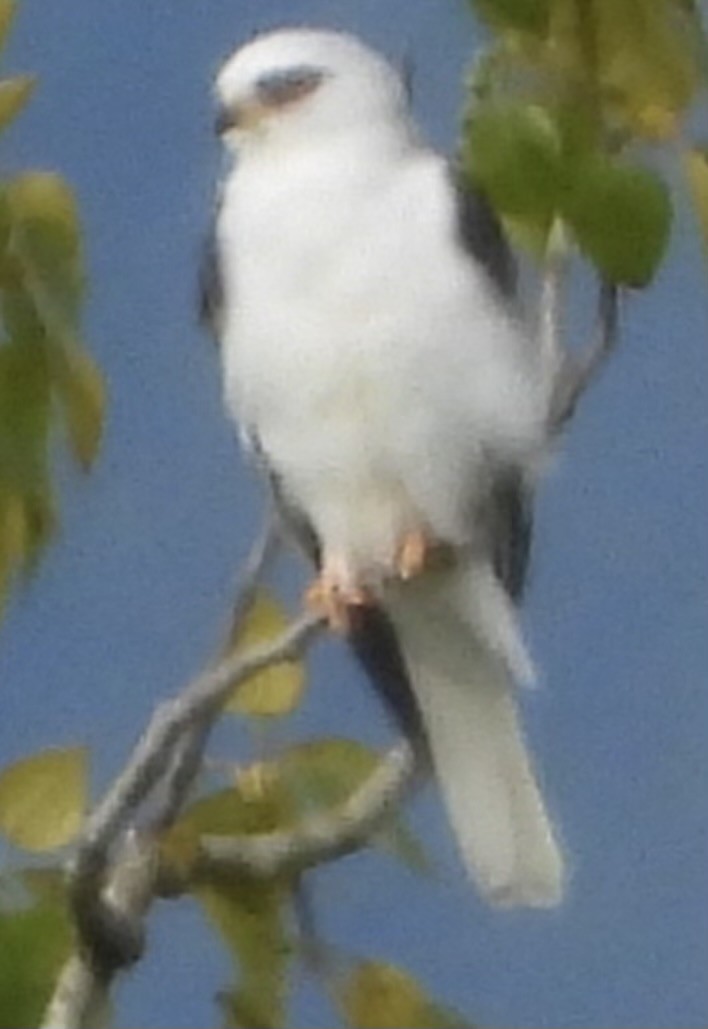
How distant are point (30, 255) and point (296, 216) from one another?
0.20 m

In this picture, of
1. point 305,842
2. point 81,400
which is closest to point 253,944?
point 305,842

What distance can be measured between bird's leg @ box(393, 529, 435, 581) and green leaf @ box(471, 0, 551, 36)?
1.02 feet

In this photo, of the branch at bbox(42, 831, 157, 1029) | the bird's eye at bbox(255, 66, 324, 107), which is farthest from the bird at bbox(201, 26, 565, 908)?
the branch at bbox(42, 831, 157, 1029)

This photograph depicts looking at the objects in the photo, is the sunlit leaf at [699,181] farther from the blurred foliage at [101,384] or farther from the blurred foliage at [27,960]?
the blurred foliage at [27,960]

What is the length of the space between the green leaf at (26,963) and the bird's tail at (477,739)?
0.32 meters

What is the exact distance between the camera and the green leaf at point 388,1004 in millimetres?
666

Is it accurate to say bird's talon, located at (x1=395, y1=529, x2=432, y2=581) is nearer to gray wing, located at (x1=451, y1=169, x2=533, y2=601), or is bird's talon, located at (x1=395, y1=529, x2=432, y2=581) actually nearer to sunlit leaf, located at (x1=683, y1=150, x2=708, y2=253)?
gray wing, located at (x1=451, y1=169, x2=533, y2=601)

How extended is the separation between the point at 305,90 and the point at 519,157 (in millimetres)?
284

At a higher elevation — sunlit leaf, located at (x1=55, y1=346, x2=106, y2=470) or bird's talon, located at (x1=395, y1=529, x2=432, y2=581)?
Answer: sunlit leaf, located at (x1=55, y1=346, x2=106, y2=470)

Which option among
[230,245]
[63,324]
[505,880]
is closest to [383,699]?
[505,880]

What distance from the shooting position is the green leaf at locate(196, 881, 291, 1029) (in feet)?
2.18

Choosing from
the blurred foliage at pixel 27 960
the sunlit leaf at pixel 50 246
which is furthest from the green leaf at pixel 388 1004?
the sunlit leaf at pixel 50 246

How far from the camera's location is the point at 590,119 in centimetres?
59

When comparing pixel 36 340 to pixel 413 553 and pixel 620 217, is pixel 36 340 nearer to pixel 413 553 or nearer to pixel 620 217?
pixel 620 217
